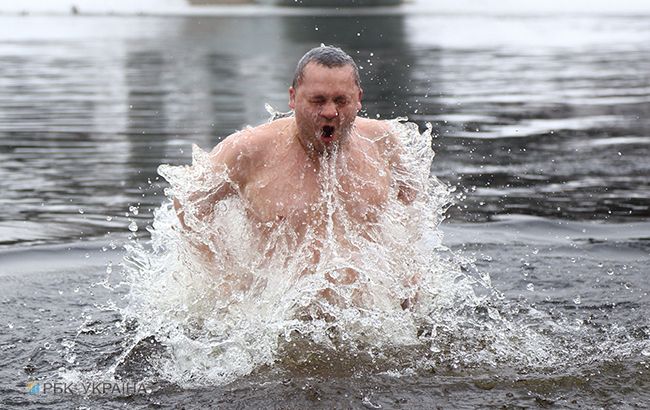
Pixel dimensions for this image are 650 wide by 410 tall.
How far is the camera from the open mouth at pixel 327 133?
5.30 meters

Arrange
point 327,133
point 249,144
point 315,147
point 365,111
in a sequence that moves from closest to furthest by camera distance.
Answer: point 327,133 → point 315,147 → point 249,144 → point 365,111

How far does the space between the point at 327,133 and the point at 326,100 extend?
0.64ft

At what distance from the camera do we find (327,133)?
17.5 ft

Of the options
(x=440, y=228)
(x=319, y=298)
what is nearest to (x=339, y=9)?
(x=440, y=228)

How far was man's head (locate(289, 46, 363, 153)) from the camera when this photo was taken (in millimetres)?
5199

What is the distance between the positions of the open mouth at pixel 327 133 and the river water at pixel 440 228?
996mm

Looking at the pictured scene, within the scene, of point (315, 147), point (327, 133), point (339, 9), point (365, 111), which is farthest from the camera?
point (339, 9)

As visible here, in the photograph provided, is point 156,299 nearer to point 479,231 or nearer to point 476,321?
point 476,321

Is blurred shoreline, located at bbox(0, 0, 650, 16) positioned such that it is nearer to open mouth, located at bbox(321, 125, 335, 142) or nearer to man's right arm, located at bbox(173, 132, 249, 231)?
man's right arm, located at bbox(173, 132, 249, 231)

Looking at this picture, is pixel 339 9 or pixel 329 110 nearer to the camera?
pixel 329 110

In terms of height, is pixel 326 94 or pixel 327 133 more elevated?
pixel 326 94

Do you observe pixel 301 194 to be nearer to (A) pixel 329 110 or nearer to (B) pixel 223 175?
(B) pixel 223 175

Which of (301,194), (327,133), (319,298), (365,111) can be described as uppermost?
(327,133)

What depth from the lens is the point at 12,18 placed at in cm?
4206
